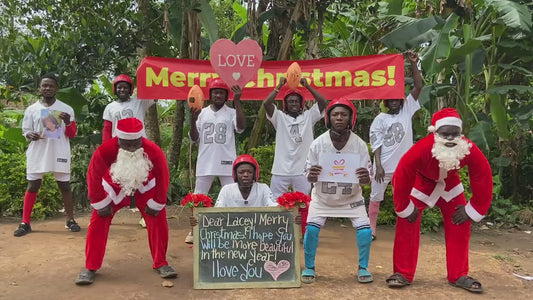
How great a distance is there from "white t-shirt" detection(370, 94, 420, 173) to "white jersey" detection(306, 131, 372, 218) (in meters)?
1.11

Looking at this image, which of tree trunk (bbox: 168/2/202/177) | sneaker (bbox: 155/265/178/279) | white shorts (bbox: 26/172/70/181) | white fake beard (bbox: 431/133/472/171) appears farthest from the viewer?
tree trunk (bbox: 168/2/202/177)

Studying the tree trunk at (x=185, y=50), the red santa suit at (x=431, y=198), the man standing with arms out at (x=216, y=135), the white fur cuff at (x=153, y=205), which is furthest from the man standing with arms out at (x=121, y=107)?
the red santa suit at (x=431, y=198)

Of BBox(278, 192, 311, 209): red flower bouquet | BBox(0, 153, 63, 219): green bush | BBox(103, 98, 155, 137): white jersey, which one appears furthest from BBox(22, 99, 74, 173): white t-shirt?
BBox(278, 192, 311, 209): red flower bouquet

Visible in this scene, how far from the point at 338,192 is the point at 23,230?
3758 mm

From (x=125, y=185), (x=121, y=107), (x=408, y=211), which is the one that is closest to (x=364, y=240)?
(x=408, y=211)

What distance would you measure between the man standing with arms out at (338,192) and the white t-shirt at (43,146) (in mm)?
3032

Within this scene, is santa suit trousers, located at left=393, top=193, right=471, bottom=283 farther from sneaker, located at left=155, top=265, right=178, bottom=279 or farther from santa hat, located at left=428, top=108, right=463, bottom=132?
sneaker, located at left=155, top=265, right=178, bottom=279

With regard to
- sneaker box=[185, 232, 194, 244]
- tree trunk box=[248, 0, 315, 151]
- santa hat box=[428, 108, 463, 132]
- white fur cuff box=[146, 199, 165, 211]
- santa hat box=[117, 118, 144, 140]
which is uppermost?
tree trunk box=[248, 0, 315, 151]

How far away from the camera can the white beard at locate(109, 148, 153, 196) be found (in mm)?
3959

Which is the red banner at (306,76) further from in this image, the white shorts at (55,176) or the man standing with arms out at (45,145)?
the white shorts at (55,176)

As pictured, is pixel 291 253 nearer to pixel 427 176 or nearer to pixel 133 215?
pixel 427 176

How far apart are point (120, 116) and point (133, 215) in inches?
71.2

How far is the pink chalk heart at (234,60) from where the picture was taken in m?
5.45

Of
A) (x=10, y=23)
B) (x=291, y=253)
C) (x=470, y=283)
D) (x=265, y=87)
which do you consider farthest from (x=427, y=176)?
(x=10, y=23)
